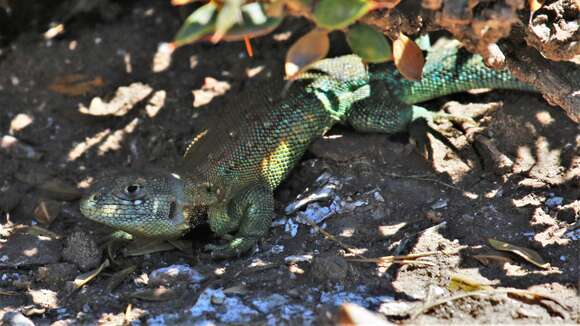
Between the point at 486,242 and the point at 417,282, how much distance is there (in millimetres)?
465

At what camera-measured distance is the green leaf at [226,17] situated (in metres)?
2.62

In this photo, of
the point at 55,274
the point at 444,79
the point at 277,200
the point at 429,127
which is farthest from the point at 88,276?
the point at 444,79

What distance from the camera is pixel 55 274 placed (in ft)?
13.2

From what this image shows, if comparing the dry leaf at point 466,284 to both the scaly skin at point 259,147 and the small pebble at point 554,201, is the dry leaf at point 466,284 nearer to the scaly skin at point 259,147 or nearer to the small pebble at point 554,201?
the small pebble at point 554,201

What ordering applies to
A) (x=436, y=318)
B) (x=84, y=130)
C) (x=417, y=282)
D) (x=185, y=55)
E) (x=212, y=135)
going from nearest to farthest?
(x=436, y=318) < (x=417, y=282) < (x=212, y=135) < (x=84, y=130) < (x=185, y=55)

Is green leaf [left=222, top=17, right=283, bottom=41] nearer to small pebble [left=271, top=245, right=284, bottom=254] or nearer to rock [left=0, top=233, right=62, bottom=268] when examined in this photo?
small pebble [left=271, top=245, right=284, bottom=254]

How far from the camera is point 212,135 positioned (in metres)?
4.81

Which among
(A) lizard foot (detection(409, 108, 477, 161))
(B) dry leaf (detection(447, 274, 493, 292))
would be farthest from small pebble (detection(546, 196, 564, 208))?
(B) dry leaf (detection(447, 274, 493, 292))

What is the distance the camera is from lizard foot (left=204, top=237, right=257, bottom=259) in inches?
163

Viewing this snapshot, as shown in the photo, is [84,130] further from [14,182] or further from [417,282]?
[417,282]

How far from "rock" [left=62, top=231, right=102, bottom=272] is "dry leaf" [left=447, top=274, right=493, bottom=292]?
188 cm

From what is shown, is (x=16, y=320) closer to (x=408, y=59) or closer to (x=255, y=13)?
(x=255, y=13)

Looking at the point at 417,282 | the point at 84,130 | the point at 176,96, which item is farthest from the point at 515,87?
the point at 84,130

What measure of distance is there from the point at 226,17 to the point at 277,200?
Result: 2.24 metres
